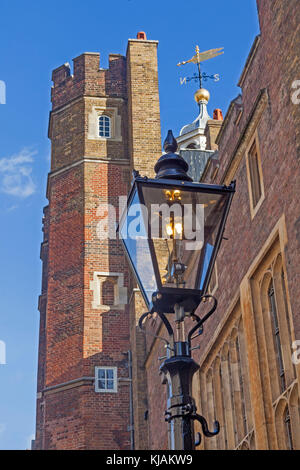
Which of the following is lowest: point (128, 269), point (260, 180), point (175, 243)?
point (175, 243)

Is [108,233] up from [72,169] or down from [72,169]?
down

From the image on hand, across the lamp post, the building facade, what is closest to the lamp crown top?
the lamp post

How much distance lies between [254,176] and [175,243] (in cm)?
646

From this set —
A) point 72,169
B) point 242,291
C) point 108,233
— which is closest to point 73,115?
point 72,169

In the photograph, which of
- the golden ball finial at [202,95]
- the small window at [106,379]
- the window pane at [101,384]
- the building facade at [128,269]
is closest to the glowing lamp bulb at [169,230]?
the building facade at [128,269]

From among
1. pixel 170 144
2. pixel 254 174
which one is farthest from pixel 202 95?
pixel 170 144

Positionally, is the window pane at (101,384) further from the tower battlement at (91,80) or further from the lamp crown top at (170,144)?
the lamp crown top at (170,144)

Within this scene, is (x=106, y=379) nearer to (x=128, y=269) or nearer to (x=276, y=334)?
(x=128, y=269)

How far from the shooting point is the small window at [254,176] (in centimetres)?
1188

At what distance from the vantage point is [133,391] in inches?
846

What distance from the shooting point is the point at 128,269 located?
23.4 meters

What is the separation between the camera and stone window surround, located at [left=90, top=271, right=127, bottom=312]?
2258 cm

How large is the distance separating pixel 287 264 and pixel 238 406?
3375mm

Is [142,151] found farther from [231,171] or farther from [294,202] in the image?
[294,202]
